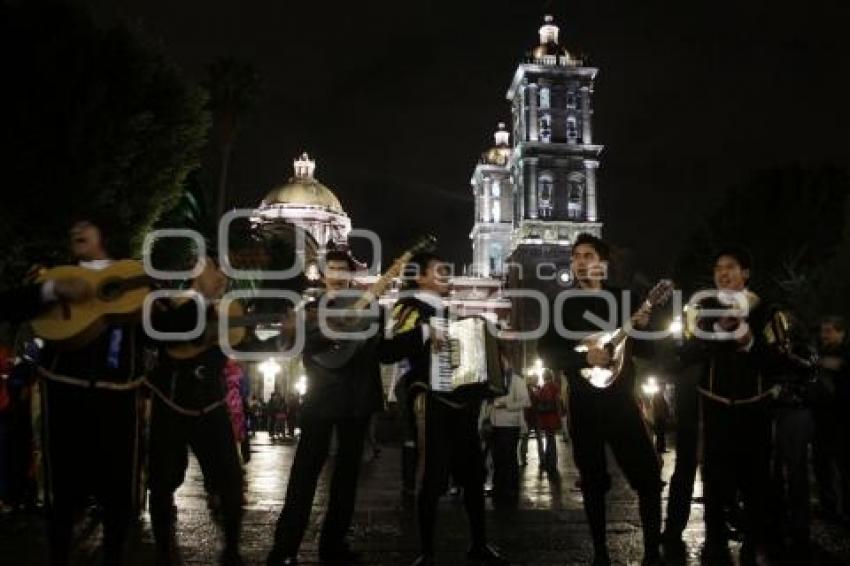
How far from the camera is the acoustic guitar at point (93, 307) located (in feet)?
15.2

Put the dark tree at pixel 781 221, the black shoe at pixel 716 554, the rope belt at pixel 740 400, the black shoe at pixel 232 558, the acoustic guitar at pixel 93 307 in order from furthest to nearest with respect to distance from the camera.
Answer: the dark tree at pixel 781 221, the black shoe at pixel 716 554, the rope belt at pixel 740 400, the black shoe at pixel 232 558, the acoustic guitar at pixel 93 307

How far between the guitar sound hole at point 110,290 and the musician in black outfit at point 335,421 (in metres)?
1.34

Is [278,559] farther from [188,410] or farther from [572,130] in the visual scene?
[572,130]

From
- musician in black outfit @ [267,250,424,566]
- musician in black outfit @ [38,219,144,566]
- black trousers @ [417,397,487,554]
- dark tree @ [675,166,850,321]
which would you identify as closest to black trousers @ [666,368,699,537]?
black trousers @ [417,397,487,554]

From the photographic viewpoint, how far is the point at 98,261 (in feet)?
16.1

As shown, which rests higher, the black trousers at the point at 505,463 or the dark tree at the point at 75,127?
the dark tree at the point at 75,127

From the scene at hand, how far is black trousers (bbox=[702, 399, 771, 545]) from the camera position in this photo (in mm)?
5863

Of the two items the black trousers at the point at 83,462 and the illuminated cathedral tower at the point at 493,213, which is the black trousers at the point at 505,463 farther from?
the illuminated cathedral tower at the point at 493,213

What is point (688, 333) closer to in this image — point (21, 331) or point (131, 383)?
point (131, 383)

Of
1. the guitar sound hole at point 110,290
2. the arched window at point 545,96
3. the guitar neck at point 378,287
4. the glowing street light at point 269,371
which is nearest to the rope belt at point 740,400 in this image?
the guitar neck at point 378,287

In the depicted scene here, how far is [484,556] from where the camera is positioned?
19.8ft

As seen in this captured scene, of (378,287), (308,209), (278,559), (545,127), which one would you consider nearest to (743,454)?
(378,287)

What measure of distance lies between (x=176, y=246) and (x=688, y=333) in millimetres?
24350

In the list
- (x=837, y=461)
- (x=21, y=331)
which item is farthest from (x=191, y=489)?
(x=837, y=461)
